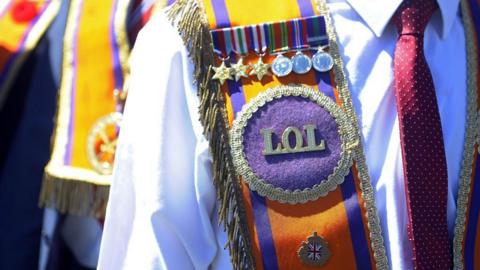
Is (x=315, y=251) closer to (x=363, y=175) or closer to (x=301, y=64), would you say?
(x=363, y=175)

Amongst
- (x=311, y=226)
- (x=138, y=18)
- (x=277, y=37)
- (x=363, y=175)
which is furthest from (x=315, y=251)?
(x=138, y=18)

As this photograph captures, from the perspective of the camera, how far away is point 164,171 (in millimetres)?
1851

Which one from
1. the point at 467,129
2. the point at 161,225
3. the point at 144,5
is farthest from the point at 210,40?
the point at 144,5

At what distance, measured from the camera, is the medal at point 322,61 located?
191 centimetres

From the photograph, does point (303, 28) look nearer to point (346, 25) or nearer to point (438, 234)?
point (346, 25)

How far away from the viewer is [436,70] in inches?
75.6

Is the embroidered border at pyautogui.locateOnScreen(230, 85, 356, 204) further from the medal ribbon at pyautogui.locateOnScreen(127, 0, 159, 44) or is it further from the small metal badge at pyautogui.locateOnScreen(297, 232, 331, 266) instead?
the medal ribbon at pyautogui.locateOnScreen(127, 0, 159, 44)

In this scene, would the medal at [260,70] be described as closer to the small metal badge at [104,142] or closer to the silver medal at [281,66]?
the silver medal at [281,66]

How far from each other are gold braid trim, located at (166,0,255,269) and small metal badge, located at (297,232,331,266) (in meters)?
0.10

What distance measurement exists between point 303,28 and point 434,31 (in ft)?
0.83

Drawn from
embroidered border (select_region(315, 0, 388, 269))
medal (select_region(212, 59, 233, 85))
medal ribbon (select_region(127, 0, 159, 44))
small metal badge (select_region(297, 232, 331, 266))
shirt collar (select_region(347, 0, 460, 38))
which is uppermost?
medal ribbon (select_region(127, 0, 159, 44))

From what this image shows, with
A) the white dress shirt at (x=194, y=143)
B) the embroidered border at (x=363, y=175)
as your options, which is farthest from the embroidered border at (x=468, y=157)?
the embroidered border at (x=363, y=175)

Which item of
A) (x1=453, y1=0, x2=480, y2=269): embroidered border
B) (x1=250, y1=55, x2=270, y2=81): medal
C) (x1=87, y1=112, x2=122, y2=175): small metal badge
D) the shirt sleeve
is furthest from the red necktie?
(x1=87, y1=112, x2=122, y2=175): small metal badge

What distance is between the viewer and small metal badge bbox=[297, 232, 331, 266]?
1.85 meters
